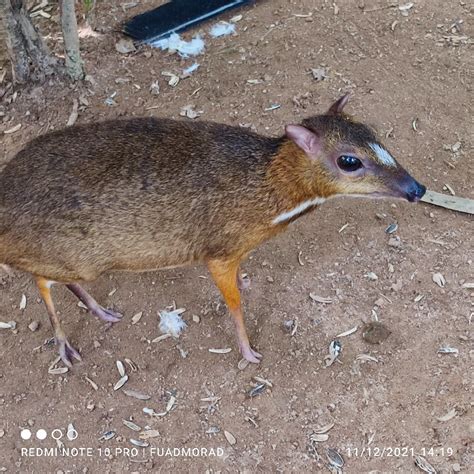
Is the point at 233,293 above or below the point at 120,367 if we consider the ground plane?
above

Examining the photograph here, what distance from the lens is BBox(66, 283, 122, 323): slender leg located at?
4.32 m

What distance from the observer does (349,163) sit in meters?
3.52

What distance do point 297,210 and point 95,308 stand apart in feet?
5.29

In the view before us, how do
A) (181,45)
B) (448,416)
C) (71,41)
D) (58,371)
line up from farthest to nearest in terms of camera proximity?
1. (181,45)
2. (71,41)
3. (58,371)
4. (448,416)

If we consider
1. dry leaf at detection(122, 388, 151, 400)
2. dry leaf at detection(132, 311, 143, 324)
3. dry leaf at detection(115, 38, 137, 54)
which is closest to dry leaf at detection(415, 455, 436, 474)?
dry leaf at detection(122, 388, 151, 400)

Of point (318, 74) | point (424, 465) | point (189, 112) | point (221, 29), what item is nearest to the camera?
point (424, 465)

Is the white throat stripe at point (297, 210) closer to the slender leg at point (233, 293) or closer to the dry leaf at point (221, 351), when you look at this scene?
the slender leg at point (233, 293)

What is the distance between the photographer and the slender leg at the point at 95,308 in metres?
4.32

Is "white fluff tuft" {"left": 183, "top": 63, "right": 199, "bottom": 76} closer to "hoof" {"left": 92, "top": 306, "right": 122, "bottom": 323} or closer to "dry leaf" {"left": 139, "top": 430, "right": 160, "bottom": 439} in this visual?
"hoof" {"left": 92, "top": 306, "right": 122, "bottom": 323}

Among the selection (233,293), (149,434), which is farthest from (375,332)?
(149,434)

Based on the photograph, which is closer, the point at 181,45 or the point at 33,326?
the point at 33,326

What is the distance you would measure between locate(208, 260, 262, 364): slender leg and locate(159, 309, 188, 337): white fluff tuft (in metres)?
0.46

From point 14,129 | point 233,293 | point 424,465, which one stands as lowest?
point 424,465

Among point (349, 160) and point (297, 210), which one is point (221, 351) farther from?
point (349, 160)
